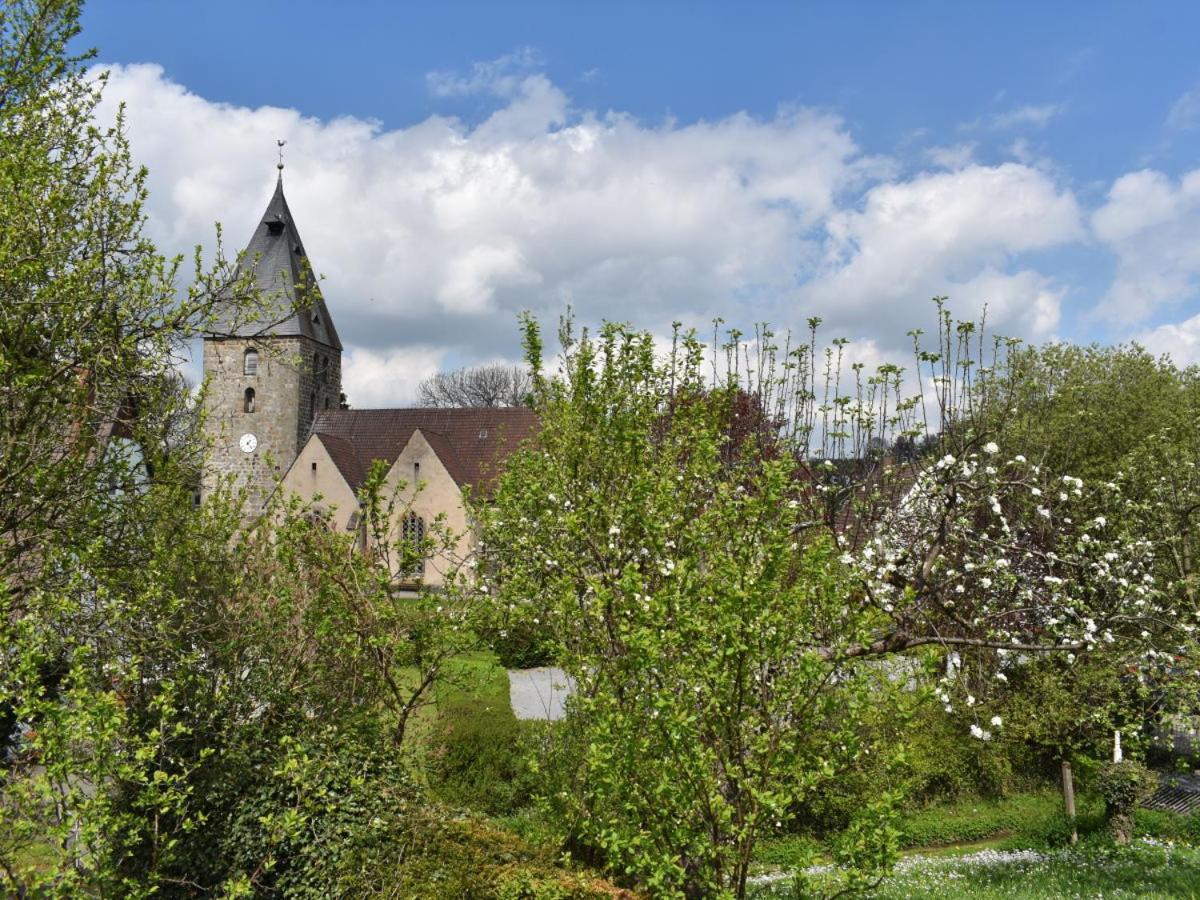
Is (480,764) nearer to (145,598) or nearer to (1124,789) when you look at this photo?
(145,598)

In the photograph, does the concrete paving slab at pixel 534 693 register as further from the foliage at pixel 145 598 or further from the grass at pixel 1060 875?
the foliage at pixel 145 598

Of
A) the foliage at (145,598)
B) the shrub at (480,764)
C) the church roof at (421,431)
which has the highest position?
the church roof at (421,431)

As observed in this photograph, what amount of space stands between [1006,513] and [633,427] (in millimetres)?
12070

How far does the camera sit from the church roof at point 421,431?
39250 mm

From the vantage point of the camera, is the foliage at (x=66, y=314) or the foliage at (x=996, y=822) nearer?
the foliage at (x=66, y=314)

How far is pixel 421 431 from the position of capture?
3816cm

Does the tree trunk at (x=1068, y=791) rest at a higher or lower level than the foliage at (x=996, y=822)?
higher

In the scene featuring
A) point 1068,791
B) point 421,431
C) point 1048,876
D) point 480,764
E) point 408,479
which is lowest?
point 1068,791

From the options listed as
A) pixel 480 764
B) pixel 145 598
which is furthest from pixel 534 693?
pixel 145 598

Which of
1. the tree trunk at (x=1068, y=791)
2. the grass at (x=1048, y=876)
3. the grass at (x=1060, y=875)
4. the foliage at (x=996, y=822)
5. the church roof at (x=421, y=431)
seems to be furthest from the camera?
the church roof at (x=421, y=431)

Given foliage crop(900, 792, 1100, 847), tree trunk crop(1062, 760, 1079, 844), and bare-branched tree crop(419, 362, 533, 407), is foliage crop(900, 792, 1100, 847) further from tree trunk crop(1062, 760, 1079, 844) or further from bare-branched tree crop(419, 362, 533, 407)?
bare-branched tree crop(419, 362, 533, 407)

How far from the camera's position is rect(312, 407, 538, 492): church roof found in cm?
3925

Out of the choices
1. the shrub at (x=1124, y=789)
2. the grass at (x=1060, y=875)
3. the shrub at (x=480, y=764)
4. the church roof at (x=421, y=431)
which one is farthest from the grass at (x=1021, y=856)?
the church roof at (x=421, y=431)

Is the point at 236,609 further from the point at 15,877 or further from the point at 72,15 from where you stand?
the point at 72,15
